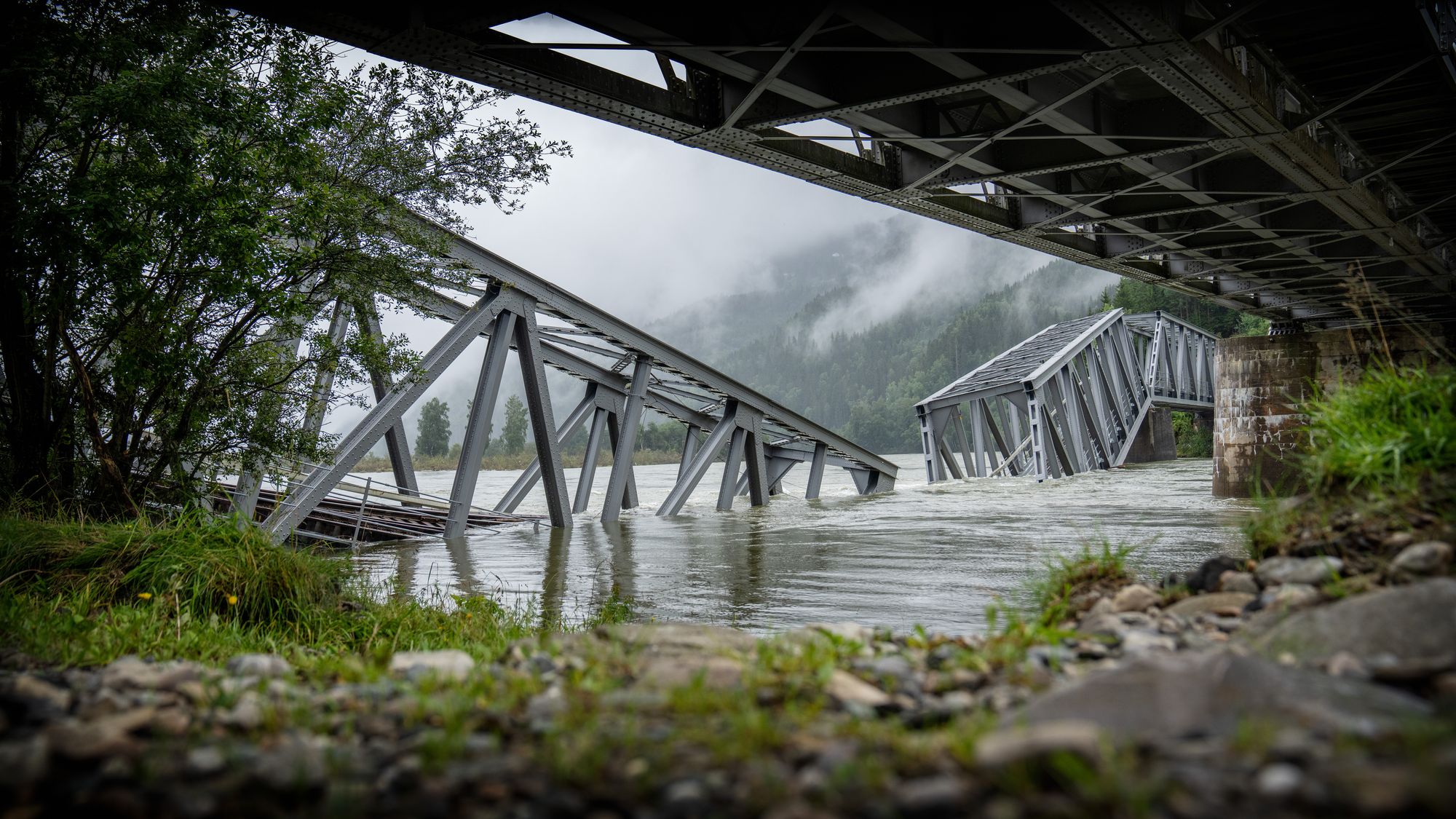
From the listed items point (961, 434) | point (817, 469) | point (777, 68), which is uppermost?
point (777, 68)

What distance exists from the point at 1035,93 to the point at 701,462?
14866 millimetres

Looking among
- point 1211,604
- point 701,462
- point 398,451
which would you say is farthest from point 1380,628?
point 701,462

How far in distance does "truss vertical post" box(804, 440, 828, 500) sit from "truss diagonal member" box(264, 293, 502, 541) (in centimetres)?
1362

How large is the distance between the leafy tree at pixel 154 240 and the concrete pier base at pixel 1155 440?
49.0 m

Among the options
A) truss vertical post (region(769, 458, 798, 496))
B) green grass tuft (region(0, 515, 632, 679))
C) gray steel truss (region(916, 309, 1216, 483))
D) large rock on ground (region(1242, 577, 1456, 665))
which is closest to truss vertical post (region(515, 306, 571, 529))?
green grass tuft (region(0, 515, 632, 679))

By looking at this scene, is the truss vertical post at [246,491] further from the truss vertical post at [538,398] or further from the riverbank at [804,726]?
the riverbank at [804,726]

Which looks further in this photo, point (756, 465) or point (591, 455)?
point (756, 465)

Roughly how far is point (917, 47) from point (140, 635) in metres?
7.88

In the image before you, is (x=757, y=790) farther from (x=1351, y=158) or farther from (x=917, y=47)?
(x=1351, y=158)

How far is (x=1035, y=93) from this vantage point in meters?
11.1

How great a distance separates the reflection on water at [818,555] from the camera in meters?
9.70

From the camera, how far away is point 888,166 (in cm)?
1361

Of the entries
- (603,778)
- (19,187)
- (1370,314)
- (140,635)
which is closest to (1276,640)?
(603,778)

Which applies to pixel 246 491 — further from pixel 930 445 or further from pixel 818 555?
pixel 930 445
